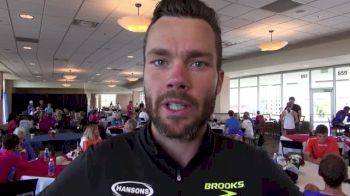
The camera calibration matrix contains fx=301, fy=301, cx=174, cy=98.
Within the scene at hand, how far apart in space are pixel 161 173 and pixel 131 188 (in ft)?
0.28

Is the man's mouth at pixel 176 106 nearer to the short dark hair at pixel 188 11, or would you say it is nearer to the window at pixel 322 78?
the short dark hair at pixel 188 11

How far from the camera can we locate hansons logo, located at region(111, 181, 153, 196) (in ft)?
2.46

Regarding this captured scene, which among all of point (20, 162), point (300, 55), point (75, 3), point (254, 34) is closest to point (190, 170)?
point (20, 162)

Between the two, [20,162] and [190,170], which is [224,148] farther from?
[20,162]

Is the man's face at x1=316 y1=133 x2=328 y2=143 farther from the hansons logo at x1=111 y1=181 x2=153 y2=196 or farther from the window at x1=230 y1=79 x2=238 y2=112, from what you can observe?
the window at x1=230 y1=79 x2=238 y2=112

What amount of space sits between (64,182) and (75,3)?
537 centimetres

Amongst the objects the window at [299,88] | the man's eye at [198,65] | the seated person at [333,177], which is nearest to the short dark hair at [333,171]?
the seated person at [333,177]

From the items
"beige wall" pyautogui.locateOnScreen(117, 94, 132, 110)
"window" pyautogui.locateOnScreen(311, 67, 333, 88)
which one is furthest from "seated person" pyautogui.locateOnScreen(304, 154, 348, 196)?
"beige wall" pyautogui.locateOnScreen(117, 94, 132, 110)

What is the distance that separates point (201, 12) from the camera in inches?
31.5

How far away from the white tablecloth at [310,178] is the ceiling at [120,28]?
A: 2166 millimetres

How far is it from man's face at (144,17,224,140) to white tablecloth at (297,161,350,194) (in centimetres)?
251

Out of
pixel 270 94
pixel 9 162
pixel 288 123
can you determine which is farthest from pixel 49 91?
pixel 9 162

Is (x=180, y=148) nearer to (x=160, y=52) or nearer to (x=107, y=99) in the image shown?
(x=160, y=52)

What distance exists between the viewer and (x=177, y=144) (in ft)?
2.63
